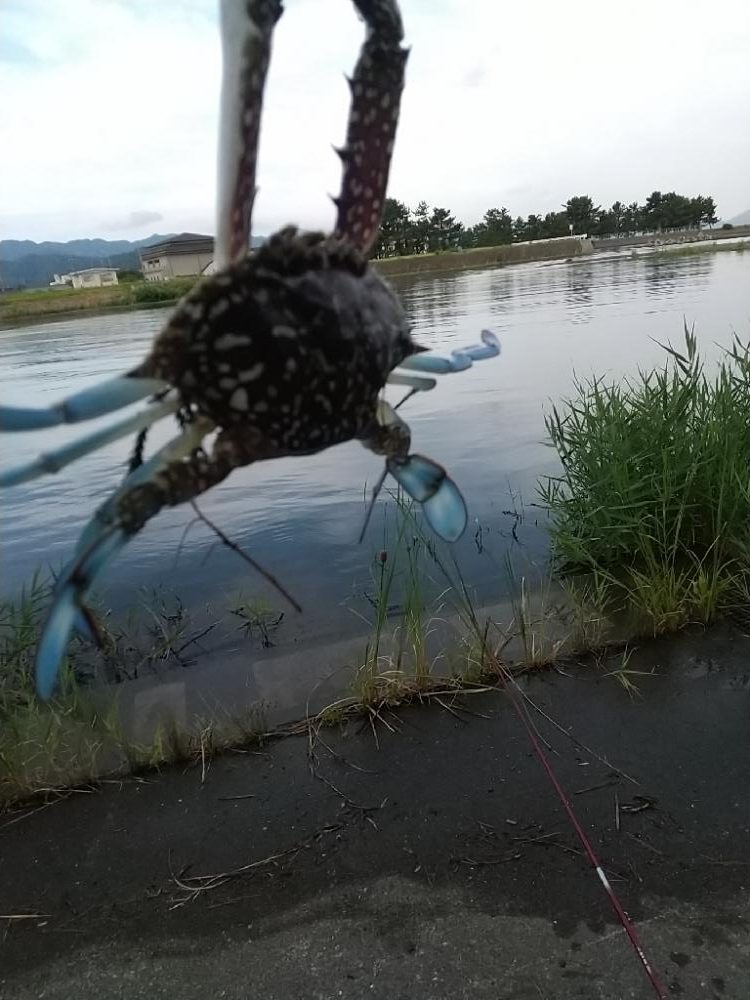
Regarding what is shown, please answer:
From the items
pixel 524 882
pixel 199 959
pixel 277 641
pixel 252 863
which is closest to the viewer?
pixel 199 959

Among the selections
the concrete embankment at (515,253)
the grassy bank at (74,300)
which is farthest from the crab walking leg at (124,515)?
the concrete embankment at (515,253)

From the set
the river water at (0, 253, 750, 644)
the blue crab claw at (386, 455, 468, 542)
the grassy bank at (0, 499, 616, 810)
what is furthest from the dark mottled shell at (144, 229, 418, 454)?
the grassy bank at (0, 499, 616, 810)

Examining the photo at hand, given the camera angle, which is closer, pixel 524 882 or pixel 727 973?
pixel 727 973

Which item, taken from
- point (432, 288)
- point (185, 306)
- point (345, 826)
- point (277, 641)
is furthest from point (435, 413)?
point (432, 288)

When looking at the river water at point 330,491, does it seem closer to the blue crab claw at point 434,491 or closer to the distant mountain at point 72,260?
the distant mountain at point 72,260

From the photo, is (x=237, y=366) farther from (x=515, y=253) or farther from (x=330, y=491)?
(x=515, y=253)

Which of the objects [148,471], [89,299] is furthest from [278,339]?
[89,299]

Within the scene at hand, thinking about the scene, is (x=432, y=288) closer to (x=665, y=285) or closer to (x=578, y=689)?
(x=665, y=285)

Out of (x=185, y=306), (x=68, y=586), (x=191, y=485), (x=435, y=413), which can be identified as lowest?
(x=435, y=413)
